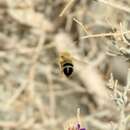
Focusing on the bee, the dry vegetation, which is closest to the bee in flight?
the bee

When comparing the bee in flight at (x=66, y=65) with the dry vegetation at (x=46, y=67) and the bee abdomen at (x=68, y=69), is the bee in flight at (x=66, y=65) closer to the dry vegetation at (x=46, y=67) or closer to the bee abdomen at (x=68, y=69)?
the bee abdomen at (x=68, y=69)

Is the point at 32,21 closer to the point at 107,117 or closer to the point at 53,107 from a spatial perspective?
the point at 53,107

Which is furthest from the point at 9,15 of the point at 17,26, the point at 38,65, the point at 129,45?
the point at 129,45

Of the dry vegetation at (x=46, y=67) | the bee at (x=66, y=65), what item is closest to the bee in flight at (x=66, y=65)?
the bee at (x=66, y=65)

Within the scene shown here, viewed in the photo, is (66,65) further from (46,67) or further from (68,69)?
(46,67)

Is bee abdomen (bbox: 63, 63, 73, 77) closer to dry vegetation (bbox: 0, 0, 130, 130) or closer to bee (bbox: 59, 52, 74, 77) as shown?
bee (bbox: 59, 52, 74, 77)

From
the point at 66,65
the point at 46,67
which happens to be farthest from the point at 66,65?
the point at 46,67
